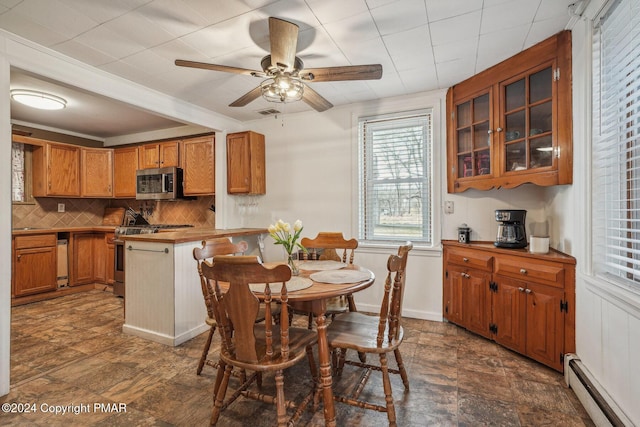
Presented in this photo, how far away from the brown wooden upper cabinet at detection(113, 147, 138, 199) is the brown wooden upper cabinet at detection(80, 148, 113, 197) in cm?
8

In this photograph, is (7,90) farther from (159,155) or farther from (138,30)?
(159,155)

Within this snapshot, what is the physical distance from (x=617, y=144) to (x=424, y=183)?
1.80 meters

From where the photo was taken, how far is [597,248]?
186 cm

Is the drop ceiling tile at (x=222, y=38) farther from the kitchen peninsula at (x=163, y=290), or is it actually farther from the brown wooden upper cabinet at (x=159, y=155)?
the brown wooden upper cabinet at (x=159, y=155)

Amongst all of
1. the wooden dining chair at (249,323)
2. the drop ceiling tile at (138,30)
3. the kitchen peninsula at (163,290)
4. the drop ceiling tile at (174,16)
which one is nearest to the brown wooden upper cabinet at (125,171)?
the kitchen peninsula at (163,290)

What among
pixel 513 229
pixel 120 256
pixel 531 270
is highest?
pixel 513 229

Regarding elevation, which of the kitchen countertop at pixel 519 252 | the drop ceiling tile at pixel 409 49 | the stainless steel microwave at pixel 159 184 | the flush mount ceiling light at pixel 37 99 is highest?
the drop ceiling tile at pixel 409 49

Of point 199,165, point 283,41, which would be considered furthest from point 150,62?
point 199,165

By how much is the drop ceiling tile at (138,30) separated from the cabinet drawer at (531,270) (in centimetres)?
306

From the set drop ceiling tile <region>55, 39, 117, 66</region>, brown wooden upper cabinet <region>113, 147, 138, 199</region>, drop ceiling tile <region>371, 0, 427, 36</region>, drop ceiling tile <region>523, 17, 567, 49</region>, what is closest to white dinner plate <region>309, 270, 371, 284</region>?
drop ceiling tile <region>371, 0, 427, 36</region>

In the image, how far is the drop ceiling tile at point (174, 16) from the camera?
1896 millimetres

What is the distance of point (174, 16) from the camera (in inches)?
78.8

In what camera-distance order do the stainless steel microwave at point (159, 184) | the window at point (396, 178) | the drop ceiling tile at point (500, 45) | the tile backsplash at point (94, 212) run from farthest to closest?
the tile backsplash at point (94, 212), the stainless steel microwave at point (159, 184), the window at point (396, 178), the drop ceiling tile at point (500, 45)

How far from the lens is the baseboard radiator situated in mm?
1511
